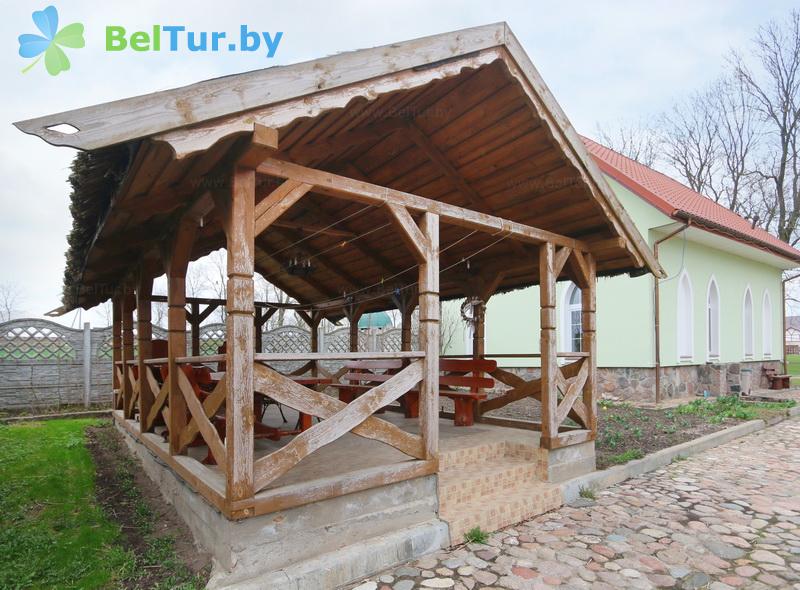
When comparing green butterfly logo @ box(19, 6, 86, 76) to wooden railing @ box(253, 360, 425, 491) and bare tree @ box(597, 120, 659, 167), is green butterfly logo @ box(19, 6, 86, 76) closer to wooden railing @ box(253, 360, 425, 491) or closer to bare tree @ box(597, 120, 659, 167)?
wooden railing @ box(253, 360, 425, 491)

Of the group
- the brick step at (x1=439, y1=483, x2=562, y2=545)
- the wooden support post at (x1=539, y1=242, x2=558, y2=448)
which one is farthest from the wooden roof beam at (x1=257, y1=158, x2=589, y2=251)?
the brick step at (x1=439, y1=483, x2=562, y2=545)

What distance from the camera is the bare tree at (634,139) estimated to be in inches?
1046

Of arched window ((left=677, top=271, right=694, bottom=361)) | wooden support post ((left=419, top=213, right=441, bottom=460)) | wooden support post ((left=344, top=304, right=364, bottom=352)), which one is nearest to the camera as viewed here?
wooden support post ((left=419, top=213, right=441, bottom=460))

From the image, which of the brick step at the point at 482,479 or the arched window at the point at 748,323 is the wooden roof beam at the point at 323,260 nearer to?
the brick step at the point at 482,479

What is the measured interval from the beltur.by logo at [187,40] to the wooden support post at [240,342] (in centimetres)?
309

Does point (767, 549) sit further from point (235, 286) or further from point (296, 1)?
point (296, 1)

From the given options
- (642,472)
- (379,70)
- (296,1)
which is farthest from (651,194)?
(379,70)

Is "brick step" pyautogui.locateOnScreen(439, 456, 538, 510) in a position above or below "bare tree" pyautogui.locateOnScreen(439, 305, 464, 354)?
below

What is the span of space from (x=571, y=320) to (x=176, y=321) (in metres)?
10.3

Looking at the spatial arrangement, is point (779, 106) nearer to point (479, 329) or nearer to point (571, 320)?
point (571, 320)

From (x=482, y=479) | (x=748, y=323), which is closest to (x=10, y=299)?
(x=482, y=479)

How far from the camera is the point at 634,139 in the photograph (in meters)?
27.1

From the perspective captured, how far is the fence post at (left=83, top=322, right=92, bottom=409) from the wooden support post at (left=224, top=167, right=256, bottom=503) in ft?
28.7

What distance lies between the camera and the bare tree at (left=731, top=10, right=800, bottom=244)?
Result: 67.5 ft
